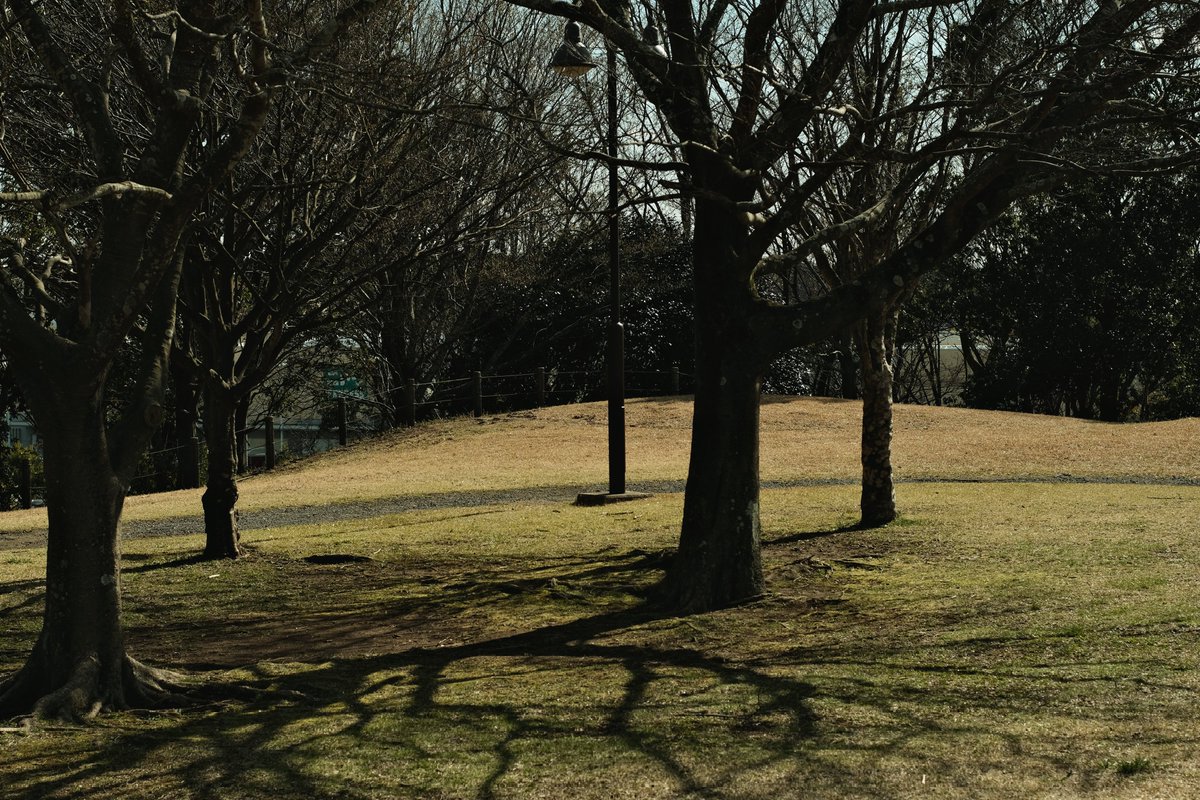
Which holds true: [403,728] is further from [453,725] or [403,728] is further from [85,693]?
[85,693]

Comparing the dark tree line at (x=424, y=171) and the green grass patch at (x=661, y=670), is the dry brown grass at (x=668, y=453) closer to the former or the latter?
the dark tree line at (x=424, y=171)

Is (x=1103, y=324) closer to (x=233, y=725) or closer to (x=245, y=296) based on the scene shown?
(x=245, y=296)

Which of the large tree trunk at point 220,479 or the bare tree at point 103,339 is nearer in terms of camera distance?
the bare tree at point 103,339

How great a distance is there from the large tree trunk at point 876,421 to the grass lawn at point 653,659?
0.38 meters

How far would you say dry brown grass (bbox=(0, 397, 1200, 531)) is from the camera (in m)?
20.6

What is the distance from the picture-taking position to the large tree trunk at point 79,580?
7047 millimetres

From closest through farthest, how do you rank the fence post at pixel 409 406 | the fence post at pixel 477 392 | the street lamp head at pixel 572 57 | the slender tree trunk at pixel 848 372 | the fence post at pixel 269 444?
the street lamp head at pixel 572 57 < the fence post at pixel 269 444 < the fence post at pixel 409 406 < the fence post at pixel 477 392 < the slender tree trunk at pixel 848 372

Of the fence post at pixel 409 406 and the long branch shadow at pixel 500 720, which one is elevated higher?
the fence post at pixel 409 406

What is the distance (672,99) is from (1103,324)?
83.5ft

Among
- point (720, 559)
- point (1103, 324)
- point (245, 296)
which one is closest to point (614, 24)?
point (720, 559)

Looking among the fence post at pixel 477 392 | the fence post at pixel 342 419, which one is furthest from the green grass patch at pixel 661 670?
the fence post at pixel 477 392

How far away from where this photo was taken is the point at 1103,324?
32.1 m

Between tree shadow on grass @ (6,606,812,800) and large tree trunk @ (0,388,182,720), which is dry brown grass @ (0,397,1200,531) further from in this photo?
large tree trunk @ (0,388,182,720)

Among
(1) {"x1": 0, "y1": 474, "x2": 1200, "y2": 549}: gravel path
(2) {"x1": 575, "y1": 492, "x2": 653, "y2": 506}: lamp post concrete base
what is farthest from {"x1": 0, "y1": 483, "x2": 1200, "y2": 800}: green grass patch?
(2) {"x1": 575, "y1": 492, "x2": 653, "y2": 506}: lamp post concrete base
